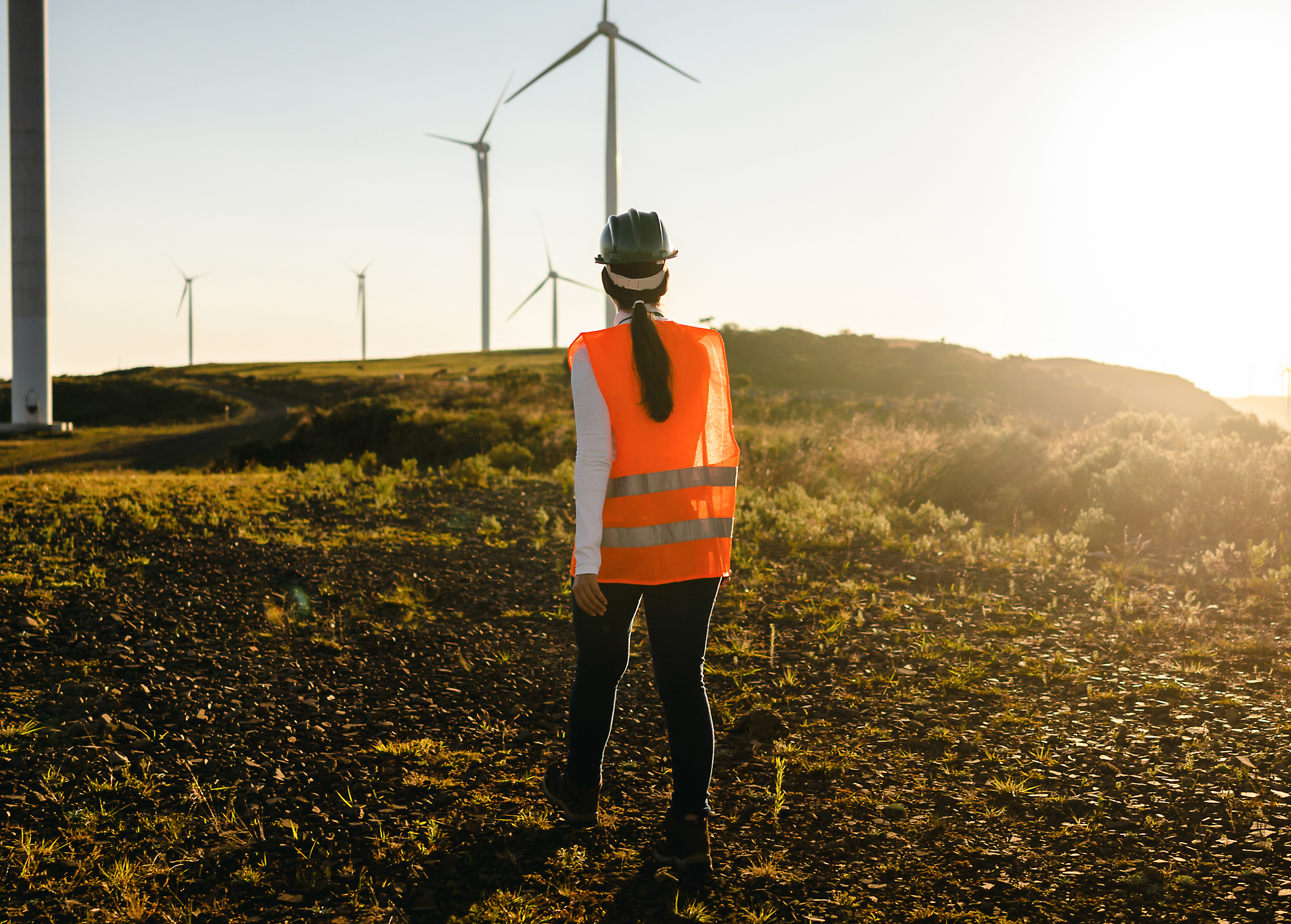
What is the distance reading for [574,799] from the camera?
10.5ft

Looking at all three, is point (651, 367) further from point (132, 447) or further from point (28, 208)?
point (28, 208)

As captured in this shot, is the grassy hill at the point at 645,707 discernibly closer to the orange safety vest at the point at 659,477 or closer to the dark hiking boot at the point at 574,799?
the dark hiking boot at the point at 574,799

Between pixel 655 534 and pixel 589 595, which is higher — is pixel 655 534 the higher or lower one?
the higher one

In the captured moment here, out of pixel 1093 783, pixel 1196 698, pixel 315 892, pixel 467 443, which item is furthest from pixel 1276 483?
pixel 467 443

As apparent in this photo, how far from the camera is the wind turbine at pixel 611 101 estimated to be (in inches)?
742

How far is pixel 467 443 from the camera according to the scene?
2070 cm

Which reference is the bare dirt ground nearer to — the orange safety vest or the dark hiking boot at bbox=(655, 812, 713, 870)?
the dark hiking boot at bbox=(655, 812, 713, 870)

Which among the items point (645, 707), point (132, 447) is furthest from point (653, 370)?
point (132, 447)

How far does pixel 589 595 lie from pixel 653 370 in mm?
776

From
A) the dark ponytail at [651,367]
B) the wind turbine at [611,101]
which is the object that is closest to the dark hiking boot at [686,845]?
the dark ponytail at [651,367]

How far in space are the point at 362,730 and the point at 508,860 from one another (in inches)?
59.8

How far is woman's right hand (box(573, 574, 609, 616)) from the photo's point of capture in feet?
9.12

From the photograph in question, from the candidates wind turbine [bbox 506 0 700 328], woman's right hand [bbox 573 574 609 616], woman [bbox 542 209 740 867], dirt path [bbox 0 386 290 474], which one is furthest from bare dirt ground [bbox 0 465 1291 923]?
dirt path [bbox 0 386 290 474]

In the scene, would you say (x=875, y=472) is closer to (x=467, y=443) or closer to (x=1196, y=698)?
(x=1196, y=698)
